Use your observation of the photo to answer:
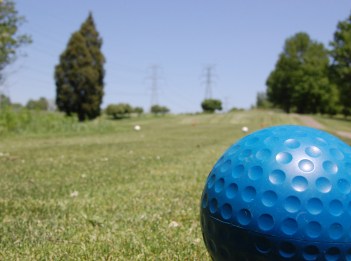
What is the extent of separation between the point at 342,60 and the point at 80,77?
34.5 meters

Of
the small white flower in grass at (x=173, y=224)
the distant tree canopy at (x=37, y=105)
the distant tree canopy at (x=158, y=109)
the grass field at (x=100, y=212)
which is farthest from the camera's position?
the distant tree canopy at (x=158, y=109)

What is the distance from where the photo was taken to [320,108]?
75.1 m

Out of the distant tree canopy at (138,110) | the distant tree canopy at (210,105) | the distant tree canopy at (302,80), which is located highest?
the distant tree canopy at (302,80)

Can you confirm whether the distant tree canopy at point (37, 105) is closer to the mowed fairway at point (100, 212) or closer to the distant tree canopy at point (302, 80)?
the mowed fairway at point (100, 212)

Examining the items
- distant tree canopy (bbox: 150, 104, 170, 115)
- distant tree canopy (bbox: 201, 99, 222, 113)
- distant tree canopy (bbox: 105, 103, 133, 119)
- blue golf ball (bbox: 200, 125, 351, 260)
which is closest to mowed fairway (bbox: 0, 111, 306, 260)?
blue golf ball (bbox: 200, 125, 351, 260)

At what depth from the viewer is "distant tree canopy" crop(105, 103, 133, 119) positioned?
216ft

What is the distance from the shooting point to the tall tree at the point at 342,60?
170 ft

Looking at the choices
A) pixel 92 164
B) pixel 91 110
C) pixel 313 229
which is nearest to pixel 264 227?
pixel 313 229

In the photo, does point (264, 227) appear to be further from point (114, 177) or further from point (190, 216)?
point (114, 177)

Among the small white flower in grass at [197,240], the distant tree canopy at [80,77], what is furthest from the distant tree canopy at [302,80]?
the small white flower in grass at [197,240]

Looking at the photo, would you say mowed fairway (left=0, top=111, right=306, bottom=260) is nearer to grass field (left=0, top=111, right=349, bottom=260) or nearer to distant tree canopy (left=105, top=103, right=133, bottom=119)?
grass field (left=0, top=111, right=349, bottom=260)

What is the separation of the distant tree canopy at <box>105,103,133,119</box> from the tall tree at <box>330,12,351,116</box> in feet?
107

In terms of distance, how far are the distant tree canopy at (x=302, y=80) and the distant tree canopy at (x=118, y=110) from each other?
3041 cm

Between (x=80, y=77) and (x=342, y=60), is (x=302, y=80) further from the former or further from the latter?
(x=80, y=77)
